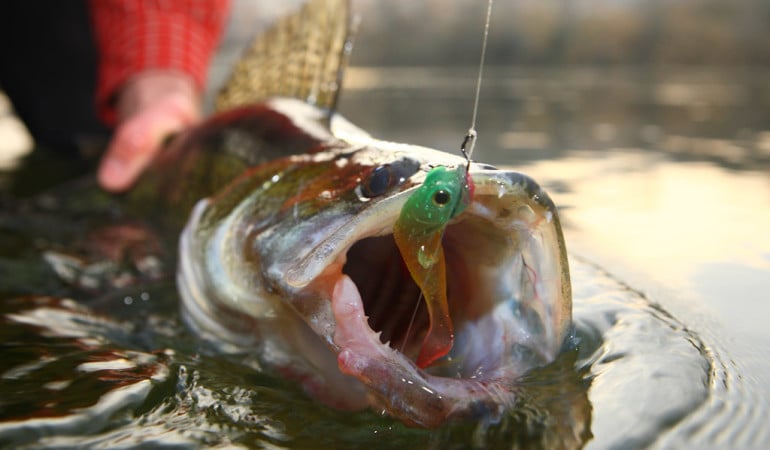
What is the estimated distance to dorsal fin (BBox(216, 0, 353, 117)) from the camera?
2191mm

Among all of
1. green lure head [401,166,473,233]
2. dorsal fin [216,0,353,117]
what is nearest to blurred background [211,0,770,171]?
dorsal fin [216,0,353,117]

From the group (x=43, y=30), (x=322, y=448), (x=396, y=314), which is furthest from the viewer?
(x=43, y=30)

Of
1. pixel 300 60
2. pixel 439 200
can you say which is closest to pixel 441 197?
pixel 439 200

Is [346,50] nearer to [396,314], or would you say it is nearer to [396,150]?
[396,150]

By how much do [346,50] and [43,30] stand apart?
2.62 meters

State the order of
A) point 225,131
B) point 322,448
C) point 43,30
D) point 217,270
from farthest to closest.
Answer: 1. point 43,30
2. point 225,131
3. point 217,270
4. point 322,448

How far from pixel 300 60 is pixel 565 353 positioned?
4.61 ft

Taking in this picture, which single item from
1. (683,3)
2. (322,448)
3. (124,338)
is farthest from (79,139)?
(683,3)

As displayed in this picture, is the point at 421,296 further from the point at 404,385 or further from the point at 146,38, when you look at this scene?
the point at 146,38

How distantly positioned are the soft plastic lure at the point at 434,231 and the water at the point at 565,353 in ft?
0.51

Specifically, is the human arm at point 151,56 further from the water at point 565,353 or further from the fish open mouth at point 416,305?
the fish open mouth at point 416,305

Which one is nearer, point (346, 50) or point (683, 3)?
point (346, 50)

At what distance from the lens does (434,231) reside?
1.09 metres

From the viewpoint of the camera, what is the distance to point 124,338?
157cm
